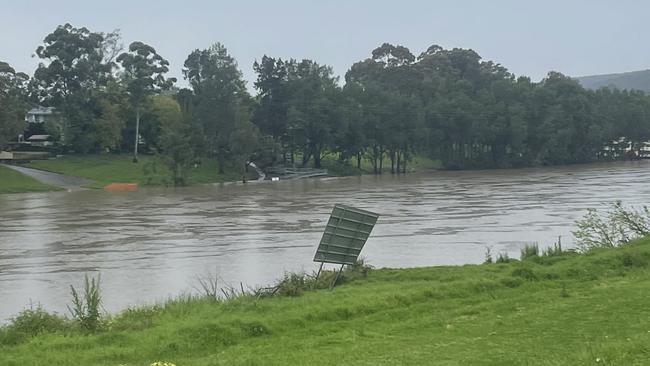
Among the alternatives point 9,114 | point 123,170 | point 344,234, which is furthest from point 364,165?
point 344,234

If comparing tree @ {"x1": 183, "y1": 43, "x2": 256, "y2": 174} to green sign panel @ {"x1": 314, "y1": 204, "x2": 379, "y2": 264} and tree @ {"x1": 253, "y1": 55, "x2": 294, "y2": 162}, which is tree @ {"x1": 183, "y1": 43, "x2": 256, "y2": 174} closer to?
tree @ {"x1": 253, "y1": 55, "x2": 294, "y2": 162}

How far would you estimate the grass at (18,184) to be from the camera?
52625 millimetres

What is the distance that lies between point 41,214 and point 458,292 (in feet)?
101

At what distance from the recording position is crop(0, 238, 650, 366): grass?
6.86 m

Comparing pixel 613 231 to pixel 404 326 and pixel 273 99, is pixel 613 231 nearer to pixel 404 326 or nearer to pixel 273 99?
pixel 404 326

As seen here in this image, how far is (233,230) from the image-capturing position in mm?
30203

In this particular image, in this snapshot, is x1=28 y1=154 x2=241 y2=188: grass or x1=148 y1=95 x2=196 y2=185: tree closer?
x1=148 y1=95 x2=196 y2=185: tree

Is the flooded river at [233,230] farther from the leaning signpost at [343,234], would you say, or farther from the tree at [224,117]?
the tree at [224,117]

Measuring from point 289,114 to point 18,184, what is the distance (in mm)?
24929

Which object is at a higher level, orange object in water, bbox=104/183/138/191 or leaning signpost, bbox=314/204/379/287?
leaning signpost, bbox=314/204/379/287

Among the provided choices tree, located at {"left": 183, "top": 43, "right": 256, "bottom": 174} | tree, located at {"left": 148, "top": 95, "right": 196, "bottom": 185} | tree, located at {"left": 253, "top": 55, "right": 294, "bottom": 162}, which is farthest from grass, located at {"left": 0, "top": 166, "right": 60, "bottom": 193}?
tree, located at {"left": 253, "top": 55, "right": 294, "bottom": 162}

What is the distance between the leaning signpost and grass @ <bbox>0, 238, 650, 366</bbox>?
47 cm

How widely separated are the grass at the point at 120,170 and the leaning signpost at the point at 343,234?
4722cm

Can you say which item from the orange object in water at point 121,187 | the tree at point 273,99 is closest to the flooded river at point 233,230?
the orange object in water at point 121,187
